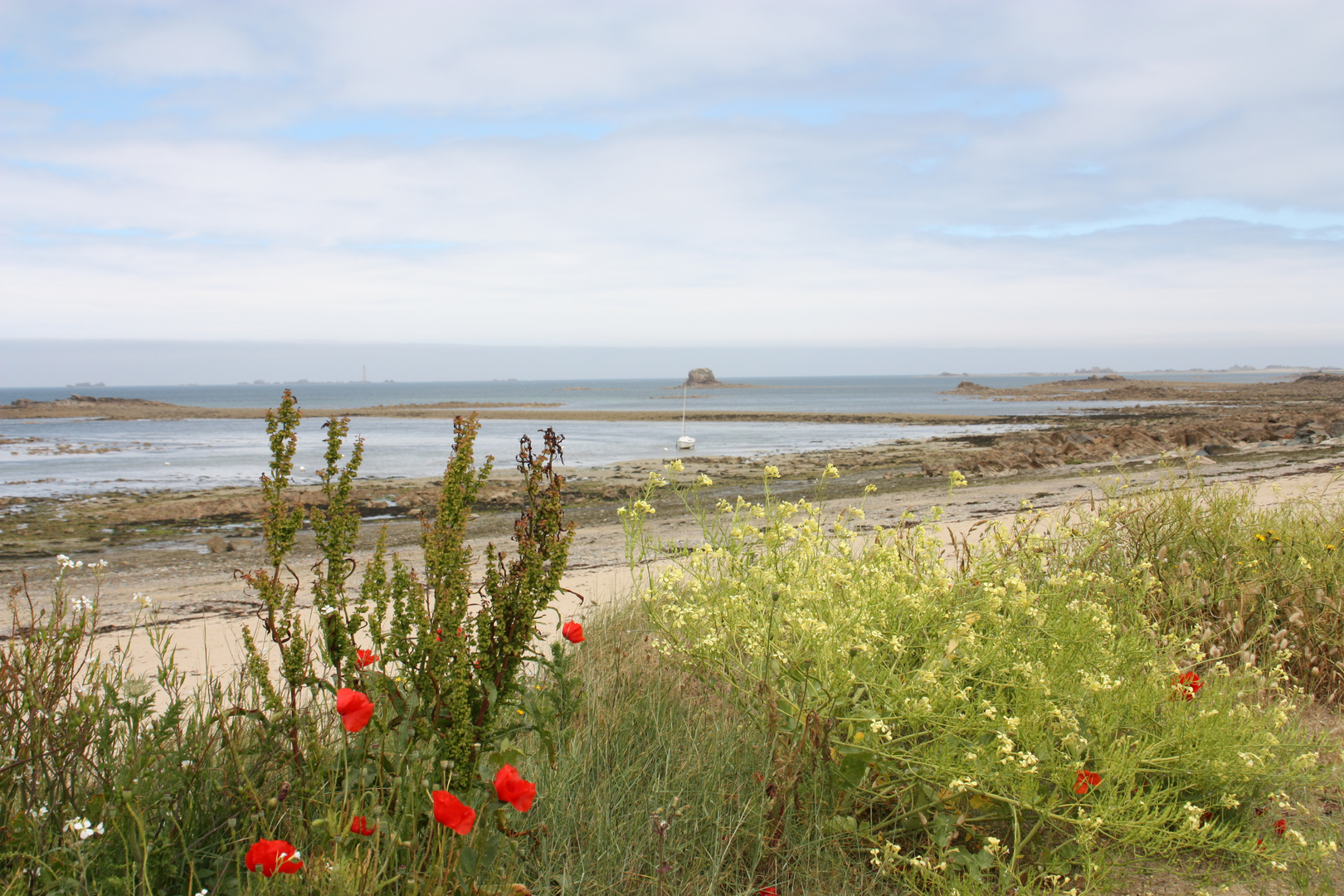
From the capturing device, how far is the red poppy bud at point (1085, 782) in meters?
2.28

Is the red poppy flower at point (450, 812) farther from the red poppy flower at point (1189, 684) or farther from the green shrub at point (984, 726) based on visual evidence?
the red poppy flower at point (1189, 684)

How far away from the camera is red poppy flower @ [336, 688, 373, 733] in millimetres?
1722

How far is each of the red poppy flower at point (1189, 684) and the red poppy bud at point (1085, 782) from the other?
24.6 inches

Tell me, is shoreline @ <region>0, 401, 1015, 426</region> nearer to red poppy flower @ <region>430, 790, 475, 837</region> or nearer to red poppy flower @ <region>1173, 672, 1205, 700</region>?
red poppy flower @ <region>1173, 672, 1205, 700</region>

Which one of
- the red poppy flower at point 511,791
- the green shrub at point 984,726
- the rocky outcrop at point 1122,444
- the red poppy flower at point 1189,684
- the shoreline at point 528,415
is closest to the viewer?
the red poppy flower at point 511,791

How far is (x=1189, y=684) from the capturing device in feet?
9.41

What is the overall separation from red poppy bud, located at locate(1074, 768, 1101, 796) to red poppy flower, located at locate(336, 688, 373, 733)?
6.27 ft

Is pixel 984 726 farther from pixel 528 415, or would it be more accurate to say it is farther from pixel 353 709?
pixel 528 415

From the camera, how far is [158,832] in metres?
2.03

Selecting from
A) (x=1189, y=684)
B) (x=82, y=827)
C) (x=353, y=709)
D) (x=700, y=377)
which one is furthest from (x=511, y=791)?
(x=700, y=377)

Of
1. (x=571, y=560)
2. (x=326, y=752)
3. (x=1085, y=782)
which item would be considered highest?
(x=326, y=752)

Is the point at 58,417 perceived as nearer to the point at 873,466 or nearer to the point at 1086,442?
the point at 873,466

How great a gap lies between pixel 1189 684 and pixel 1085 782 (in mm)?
841

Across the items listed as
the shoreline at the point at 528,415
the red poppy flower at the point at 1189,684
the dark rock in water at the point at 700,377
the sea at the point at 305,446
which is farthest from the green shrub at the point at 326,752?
the dark rock in water at the point at 700,377
